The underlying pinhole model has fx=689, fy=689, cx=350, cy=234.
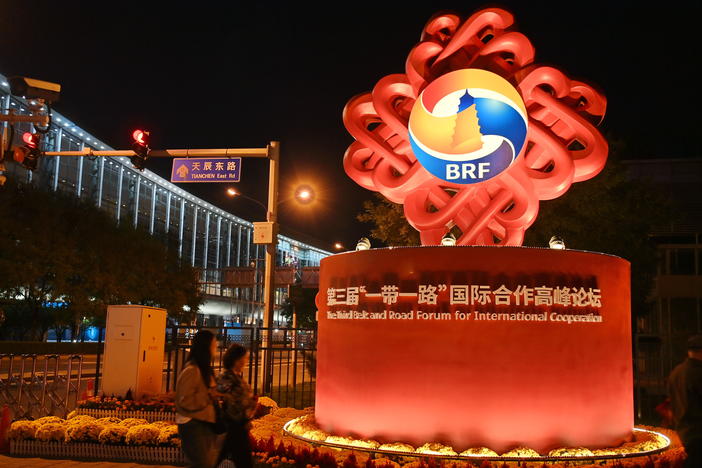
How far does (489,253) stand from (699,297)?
30096 millimetres

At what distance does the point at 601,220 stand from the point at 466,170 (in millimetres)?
11781

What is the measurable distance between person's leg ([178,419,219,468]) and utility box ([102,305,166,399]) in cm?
724

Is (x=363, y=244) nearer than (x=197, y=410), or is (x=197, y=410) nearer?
(x=197, y=410)

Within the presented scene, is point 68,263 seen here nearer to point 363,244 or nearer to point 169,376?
point 169,376

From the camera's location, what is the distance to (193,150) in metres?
19.7

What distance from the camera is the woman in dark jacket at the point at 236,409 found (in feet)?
21.8

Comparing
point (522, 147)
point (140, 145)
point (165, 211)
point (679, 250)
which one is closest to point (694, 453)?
point (522, 147)

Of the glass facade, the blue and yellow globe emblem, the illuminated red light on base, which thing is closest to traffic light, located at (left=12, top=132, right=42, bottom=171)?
the blue and yellow globe emblem

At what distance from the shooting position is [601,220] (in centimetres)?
2133

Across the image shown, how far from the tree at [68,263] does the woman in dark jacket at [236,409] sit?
31.6 metres

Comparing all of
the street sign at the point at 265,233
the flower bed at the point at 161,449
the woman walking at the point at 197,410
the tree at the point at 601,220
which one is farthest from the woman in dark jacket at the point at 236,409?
the tree at the point at 601,220

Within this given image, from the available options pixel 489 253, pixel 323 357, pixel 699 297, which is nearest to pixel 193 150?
pixel 323 357

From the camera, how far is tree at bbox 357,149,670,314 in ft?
68.1

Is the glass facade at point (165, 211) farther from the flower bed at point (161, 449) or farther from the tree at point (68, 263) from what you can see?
the flower bed at point (161, 449)
